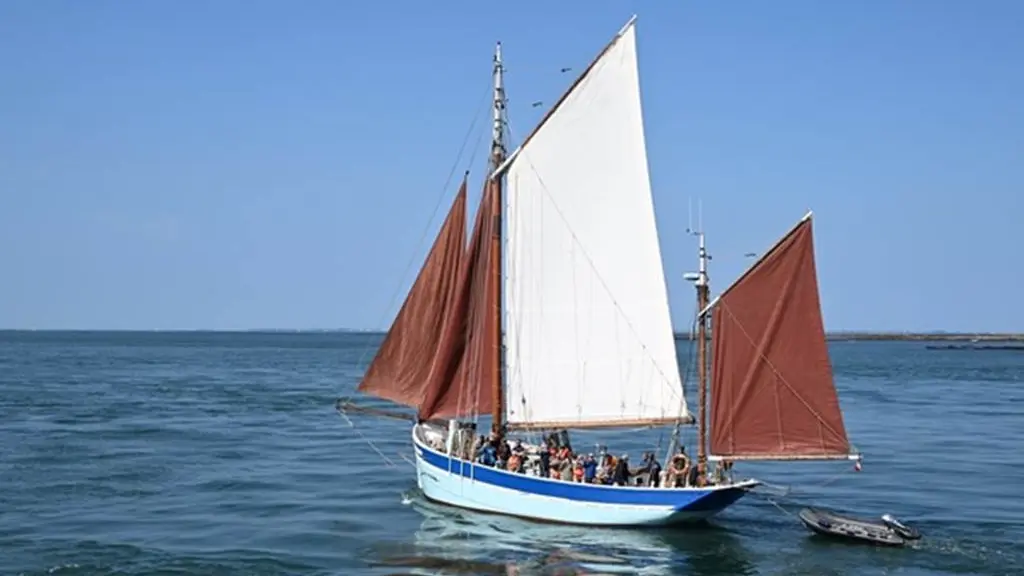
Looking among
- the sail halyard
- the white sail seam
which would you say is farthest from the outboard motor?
the white sail seam

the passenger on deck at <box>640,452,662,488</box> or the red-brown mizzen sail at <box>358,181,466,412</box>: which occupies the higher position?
the red-brown mizzen sail at <box>358,181,466,412</box>

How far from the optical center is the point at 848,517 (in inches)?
1455

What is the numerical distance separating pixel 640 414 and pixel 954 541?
10723mm

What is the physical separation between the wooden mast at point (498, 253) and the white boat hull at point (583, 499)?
2.15 meters

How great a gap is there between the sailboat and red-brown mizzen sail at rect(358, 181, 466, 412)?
0.36 ft

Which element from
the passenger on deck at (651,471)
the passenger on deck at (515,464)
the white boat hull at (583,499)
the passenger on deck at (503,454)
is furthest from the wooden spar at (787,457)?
the passenger on deck at (503,454)

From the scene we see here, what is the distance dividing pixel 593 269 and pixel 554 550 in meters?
9.52

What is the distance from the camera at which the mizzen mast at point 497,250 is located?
131 ft

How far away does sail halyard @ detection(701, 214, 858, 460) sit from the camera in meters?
34.6

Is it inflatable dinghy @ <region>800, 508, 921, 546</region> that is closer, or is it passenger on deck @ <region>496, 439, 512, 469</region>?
inflatable dinghy @ <region>800, 508, 921, 546</region>

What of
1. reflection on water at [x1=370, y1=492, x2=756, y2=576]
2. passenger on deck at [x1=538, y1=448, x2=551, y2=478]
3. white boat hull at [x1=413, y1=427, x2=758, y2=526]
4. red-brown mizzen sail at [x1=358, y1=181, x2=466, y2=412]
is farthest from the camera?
red-brown mizzen sail at [x1=358, y1=181, x2=466, y2=412]

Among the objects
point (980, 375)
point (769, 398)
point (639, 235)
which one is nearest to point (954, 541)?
point (769, 398)

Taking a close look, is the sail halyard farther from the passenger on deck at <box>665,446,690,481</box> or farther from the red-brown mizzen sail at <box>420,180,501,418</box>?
the red-brown mizzen sail at <box>420,180,501,418</box>

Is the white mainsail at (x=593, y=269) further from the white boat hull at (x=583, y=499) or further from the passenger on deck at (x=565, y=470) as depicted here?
the white boat hull at (x=583, y=499)
